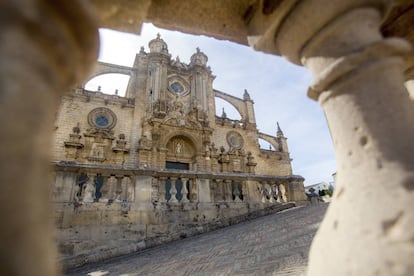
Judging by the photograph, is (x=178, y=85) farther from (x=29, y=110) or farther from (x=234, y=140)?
(x=29, y=110)

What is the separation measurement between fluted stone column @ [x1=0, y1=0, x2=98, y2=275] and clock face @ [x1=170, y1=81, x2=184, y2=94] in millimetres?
17008

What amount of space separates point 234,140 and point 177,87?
19.3 ft

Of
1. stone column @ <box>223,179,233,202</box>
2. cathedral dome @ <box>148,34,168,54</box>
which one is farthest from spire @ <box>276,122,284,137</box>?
stone column @ <box>223,179,233,202</box>

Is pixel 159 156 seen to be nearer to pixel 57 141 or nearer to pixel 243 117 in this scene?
pixel 57 141

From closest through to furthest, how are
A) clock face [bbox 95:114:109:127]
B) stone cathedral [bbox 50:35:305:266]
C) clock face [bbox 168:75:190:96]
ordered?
stone cathedral [bbox 50:35:305:266]
clock face [bbox 95:114:109:127]
clock face [bbox 168:75:190:96]

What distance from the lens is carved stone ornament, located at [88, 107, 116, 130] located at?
541 inches

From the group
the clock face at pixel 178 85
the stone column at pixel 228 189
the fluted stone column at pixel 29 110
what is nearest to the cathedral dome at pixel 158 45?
the clock face at pixel 178 85

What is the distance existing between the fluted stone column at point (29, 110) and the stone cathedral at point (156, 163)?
4349mm

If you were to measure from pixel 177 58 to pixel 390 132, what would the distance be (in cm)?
1938

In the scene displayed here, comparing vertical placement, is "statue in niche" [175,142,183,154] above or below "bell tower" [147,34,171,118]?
below

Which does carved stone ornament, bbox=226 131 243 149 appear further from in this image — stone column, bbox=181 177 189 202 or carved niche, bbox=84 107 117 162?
stone column, bbox=181 177 189 202

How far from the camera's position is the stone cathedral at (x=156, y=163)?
4.84 metres

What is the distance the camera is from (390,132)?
40.4 inches

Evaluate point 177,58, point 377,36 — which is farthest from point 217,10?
point 177,58
